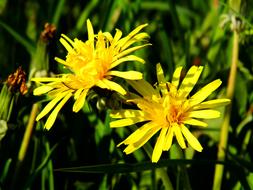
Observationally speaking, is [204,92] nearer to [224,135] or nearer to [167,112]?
[167,112]

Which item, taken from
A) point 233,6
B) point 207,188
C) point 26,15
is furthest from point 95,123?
point 26,15

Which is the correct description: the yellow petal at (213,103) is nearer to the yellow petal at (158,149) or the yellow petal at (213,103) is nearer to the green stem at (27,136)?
the yellow petal at (158,149)

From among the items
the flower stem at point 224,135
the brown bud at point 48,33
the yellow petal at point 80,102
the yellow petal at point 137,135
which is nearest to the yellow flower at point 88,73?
the yellow petal at point 80,102

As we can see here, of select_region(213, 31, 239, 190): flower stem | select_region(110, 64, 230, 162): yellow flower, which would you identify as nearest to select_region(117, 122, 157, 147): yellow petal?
select_region(110, 64, 230, 162): yellow flower

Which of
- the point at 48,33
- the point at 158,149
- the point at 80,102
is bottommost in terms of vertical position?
the point at 158,149

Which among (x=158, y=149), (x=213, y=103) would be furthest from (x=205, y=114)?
(x=158, y=149)

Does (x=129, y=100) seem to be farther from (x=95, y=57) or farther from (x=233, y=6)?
(x=233, y=6)
